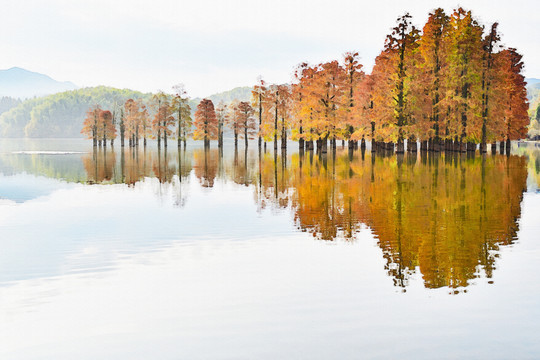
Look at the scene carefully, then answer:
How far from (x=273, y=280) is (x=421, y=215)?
885cm

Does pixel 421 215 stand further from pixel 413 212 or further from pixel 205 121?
pixel 205 121

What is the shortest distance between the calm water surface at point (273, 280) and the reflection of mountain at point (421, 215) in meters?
0.07

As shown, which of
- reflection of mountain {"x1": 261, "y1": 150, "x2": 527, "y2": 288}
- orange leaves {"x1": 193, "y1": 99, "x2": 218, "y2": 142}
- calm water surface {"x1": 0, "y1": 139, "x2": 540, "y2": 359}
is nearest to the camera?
calm water surface {"x1": 0, "y1": 139, "x2": 540, "y2": 359}

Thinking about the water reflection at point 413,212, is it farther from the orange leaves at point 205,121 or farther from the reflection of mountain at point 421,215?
the orange leaves at point 205,121

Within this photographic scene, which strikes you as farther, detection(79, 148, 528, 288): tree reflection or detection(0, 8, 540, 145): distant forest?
detection(0, 8, 540, 145): distant forest

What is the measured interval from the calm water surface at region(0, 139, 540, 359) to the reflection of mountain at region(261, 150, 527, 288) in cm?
7

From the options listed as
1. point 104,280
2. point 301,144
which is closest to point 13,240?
point 104,280

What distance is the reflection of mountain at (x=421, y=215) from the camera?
10.7 metres

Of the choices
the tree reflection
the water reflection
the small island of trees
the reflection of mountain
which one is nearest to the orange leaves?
the small island of trees

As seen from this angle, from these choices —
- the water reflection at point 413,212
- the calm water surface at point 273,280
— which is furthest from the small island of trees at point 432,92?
the calm water surface at point 273,280

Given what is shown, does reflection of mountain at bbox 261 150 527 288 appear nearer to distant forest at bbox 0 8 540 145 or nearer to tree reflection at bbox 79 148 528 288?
tree reflection at bbox 79 148 528 288

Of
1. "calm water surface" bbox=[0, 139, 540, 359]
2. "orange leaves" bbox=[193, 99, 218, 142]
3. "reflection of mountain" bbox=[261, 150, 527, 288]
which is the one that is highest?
"orange leaves" bbox=[193, 99, 218, 142]

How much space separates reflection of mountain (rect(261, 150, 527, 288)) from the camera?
10.7 meters

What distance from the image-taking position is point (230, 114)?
11425 cm
